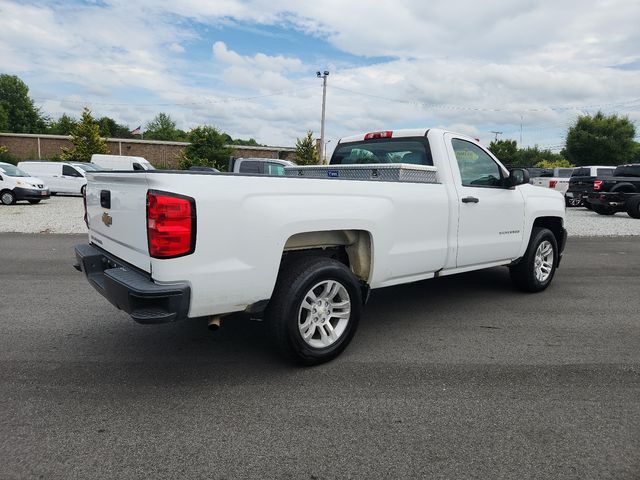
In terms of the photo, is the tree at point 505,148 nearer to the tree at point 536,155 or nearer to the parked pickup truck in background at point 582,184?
the tree at point 536,155

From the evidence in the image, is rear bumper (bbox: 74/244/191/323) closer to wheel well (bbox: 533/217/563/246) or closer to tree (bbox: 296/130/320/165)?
wheel well (bbox: 533/217/563/246)

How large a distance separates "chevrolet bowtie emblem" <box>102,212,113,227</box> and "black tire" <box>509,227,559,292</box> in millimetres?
4617

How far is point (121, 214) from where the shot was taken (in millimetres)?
3400

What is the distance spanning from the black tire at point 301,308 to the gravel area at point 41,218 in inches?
384

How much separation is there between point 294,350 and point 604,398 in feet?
7.07

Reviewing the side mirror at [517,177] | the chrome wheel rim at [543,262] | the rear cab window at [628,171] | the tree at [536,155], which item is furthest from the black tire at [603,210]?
the tree at [536,155]

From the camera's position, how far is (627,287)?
6590 mm

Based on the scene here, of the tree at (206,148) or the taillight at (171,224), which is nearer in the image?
the taillight at (171,224)

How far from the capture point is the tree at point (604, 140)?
42438 mm

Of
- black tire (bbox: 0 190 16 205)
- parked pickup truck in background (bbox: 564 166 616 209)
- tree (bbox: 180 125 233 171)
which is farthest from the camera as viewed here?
tree (bbox: 180 125 233 171)

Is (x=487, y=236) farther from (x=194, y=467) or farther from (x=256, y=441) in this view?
(x=194, y=467)

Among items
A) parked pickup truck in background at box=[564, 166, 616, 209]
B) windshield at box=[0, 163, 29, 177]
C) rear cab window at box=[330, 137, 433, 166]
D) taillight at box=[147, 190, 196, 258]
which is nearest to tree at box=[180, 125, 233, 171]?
windshield at box=[0, 163, 29, 177]

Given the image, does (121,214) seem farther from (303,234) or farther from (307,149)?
(307,149)

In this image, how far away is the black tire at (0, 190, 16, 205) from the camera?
1777cm
